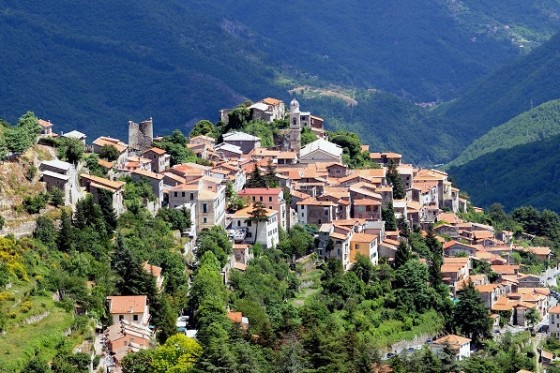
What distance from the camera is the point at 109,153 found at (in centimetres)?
7369

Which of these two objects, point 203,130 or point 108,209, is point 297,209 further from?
point 203,130

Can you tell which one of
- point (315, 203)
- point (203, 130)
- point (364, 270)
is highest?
point (203, 130)

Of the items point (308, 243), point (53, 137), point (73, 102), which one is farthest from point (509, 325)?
point (73, 102)

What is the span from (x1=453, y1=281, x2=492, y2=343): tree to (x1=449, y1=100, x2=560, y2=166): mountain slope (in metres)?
100

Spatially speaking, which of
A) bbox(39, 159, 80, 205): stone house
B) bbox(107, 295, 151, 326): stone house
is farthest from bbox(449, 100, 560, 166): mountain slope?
bbox(107, 295, 151, 326): stone house

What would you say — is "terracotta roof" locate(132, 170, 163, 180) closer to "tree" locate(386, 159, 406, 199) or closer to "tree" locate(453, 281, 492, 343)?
"tree" locate(453, 281, 492, 343)

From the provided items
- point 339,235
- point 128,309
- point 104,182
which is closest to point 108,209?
point 104,182

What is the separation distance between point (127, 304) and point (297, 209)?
20.4 m

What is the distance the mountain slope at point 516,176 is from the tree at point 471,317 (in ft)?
223

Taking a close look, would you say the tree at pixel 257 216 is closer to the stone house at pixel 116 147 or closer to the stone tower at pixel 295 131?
the stone house at pixel 116 147

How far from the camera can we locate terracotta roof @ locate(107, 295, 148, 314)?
5753 cm

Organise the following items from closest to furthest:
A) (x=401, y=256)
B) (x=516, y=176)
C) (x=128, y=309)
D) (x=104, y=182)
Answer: (x=128, y=309)
(x=104, y=182)
(x=401, y=256)
(x=516, y=176)

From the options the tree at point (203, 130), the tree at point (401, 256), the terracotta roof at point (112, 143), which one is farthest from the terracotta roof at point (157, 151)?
the tree at point (203, 130)

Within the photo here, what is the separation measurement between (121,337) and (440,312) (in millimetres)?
22453
